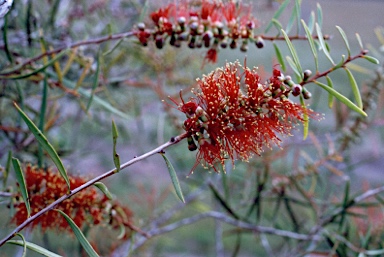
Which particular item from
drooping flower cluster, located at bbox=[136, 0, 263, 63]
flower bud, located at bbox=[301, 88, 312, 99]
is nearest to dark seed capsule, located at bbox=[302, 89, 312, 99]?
flower bud, located at bbox=[301, 88, 312, 99]

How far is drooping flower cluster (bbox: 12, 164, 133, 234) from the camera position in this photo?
1.36ft

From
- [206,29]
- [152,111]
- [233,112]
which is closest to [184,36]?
[206,29]

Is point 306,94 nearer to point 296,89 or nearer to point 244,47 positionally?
point 296,89

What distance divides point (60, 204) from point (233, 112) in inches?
7.3

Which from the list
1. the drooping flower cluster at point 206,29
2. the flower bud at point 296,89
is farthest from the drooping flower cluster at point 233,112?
the drooping flower cluster at point 206,29

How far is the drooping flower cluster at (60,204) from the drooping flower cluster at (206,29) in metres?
0.17

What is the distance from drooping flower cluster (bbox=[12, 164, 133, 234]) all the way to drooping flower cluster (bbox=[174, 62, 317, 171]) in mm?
148

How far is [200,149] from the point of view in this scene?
0.35 m

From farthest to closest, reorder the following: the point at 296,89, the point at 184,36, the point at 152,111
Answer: the point at 152,111 → the point at 184,36 → the point at 296,89

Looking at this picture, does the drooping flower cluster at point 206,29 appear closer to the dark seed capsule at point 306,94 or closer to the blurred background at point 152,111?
the blurred background at point 152,111

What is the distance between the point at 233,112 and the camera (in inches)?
13.1

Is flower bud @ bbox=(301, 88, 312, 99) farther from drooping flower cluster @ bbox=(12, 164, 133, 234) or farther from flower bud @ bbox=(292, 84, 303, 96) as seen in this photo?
drooping flower cluster @ bbox=(12, 164, 133, 234)

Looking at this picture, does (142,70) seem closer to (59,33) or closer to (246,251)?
(59,33)

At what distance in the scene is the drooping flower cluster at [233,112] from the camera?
34 cm
